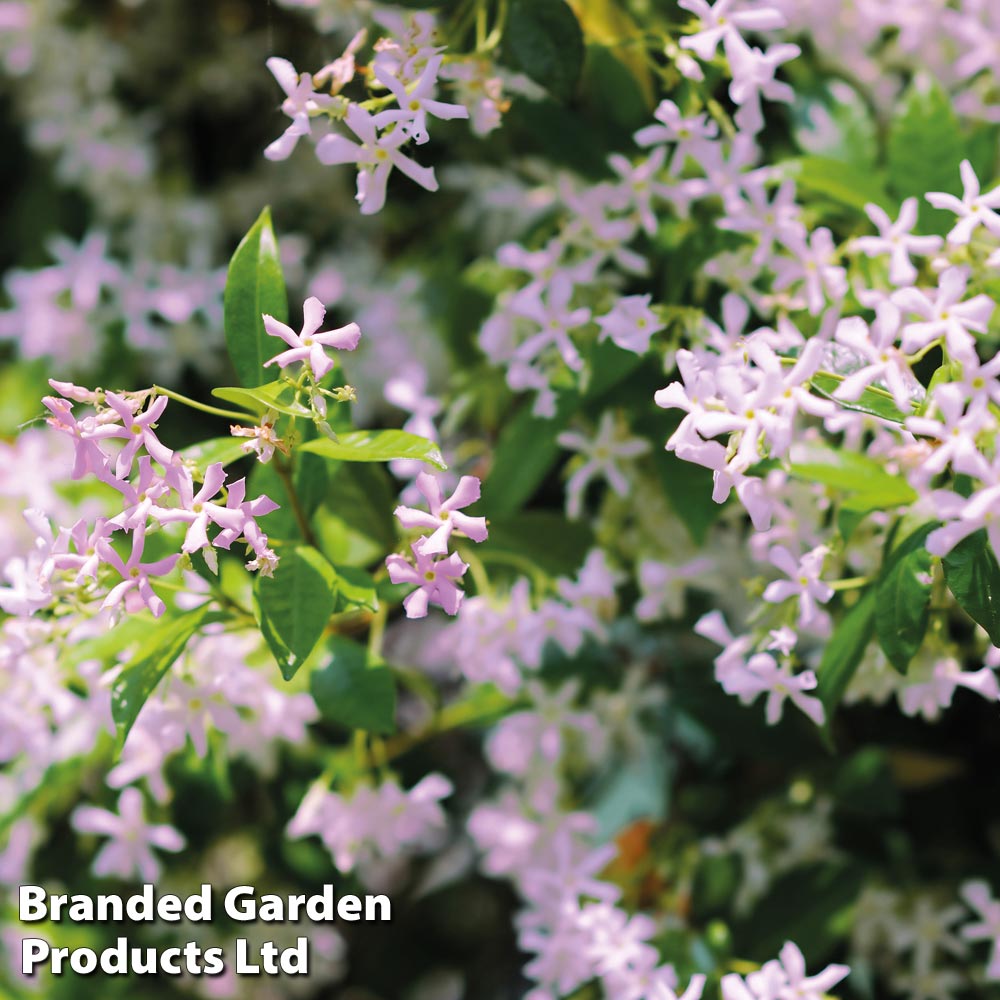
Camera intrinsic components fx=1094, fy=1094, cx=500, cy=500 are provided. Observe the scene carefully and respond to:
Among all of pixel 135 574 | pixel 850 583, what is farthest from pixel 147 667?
pixel 850 583

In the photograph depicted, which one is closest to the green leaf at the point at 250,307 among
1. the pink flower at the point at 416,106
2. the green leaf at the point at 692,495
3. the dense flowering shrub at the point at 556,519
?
the dense flowering shrub at the point at 556,519

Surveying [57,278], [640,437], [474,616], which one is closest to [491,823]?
[474,616]

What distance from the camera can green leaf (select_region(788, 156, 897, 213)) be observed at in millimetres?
925

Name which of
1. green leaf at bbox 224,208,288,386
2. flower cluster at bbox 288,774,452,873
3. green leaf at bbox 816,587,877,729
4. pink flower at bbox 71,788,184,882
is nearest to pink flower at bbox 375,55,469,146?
green leaf at bbox 224,208,288,386

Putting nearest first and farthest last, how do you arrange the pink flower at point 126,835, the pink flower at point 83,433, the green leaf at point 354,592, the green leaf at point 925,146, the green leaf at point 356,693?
the pink flower at point 83,433, the green leaf at point 354,592, the green leaf at point 356,693, the green leaf at point 925,146, the pink flower at point 126,835

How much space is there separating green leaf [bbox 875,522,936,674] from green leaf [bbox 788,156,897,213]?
353 millimetres

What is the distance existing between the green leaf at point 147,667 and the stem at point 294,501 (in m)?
0.09

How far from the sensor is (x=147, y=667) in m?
0.73

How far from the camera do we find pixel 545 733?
1.06m

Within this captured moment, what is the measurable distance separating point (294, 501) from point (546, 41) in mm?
419

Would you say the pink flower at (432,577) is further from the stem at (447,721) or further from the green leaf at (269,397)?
the stem at (447,721)

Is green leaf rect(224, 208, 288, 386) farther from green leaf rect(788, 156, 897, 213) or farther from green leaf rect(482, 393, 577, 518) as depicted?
green leaf rect(788, 156, 897, 213)

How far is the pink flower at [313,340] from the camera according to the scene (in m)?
0.64

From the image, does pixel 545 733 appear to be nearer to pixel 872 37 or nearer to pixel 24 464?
pixel 24 464
